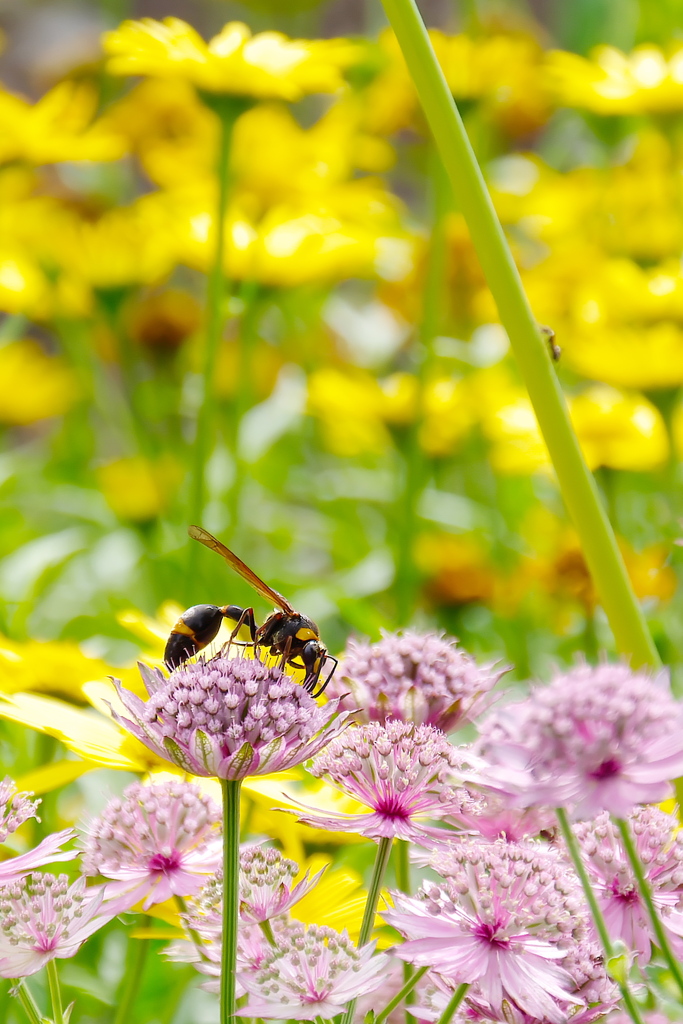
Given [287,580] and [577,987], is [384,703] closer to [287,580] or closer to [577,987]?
[577,987]

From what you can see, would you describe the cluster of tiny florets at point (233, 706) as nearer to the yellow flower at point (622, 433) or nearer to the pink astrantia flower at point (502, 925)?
the pink astrantia flower at point (502, 925)

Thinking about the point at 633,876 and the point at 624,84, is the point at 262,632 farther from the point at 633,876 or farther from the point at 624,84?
the point at 624,84

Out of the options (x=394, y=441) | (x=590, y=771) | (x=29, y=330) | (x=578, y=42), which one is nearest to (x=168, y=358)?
(x=394, y=441)

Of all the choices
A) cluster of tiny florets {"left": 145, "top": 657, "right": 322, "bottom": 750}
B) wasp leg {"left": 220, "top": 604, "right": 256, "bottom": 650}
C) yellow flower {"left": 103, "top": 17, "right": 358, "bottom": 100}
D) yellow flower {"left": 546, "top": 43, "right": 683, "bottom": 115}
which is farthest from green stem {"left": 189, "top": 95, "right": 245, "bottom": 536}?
cluster of tiny florets {"left": 145, "top": 657, "right": 322, "bottom": 750}

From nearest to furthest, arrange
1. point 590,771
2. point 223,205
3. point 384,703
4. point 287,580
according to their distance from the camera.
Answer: point 590,771, point 384,703, point 223,205, point 287,580

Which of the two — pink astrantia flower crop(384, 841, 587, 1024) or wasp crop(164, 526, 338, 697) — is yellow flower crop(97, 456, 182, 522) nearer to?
wasp crop(164, 526, 338, 697)

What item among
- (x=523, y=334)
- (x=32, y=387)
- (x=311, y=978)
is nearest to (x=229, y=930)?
(x=311, y=978)

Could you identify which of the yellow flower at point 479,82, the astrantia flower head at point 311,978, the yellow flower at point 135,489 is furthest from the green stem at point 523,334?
the yellow flower at point 135,489
